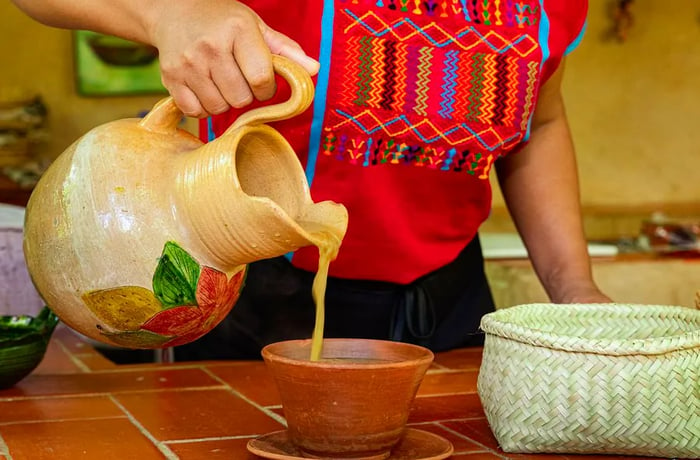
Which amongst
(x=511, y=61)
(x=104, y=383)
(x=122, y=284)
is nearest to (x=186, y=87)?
(x=122, y=284)

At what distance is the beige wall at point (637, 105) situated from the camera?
543 cm

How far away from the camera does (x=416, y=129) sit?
65.5 inches

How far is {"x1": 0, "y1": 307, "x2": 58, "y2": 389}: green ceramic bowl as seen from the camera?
1.50 metres

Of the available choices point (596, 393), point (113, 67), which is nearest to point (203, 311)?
point (596, 393)

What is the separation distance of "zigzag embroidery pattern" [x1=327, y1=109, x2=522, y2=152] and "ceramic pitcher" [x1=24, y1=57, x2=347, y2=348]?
15.7 inches

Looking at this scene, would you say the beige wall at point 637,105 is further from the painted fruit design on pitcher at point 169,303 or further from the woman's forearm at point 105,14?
the painted fruit design on pitcher at point 169,303

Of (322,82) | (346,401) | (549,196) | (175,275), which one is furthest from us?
(549,196)

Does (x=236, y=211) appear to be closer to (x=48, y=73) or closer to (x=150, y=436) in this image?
(x=150, y=436)

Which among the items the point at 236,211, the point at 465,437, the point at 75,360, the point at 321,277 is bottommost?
the point at 75,360

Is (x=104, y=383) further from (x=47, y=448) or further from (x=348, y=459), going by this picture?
(x=348, y=459)

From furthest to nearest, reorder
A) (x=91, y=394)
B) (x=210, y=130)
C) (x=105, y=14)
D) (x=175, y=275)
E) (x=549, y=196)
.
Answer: (x=549, y=196)
(x=210, y=130)
(x=91, y=394)
(x=105, y=14)
(x=175, y=275)

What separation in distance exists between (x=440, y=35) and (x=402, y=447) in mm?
778

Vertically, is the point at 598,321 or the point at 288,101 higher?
the point at 288,101

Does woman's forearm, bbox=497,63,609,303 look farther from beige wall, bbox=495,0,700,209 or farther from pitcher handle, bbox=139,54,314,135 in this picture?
beige wall, bbox=495,0,700,209
